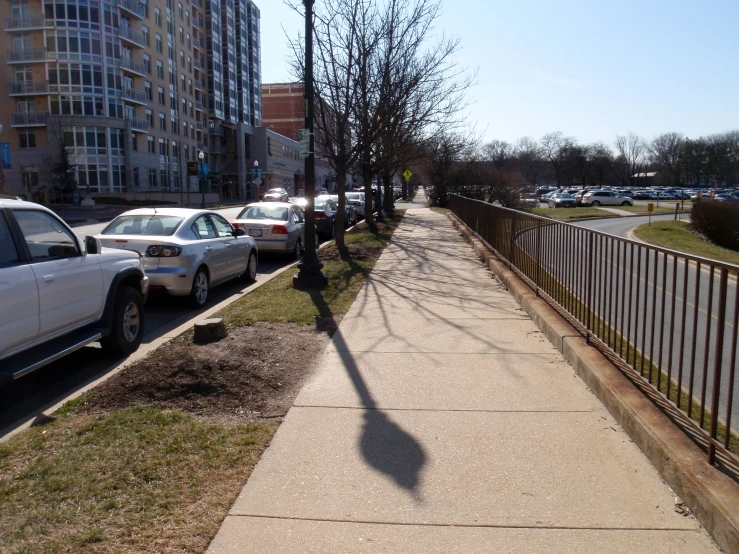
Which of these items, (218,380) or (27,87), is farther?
(27,87)

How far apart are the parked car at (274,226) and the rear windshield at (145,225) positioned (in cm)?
461

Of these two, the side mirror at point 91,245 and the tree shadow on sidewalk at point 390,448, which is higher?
the side mirror at point 91,245

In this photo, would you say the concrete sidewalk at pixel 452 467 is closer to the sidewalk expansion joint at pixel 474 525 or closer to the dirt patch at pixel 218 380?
the sidewalk expansion joint at pixel 474 525

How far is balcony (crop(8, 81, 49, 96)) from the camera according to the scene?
185 ft

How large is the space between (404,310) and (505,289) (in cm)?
253

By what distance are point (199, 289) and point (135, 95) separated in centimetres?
5717

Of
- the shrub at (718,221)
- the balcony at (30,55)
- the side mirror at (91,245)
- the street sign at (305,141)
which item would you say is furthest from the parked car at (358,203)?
the balcony at (30,55)

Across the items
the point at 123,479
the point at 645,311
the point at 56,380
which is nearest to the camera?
the point at 123,479

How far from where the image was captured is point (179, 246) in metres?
9.78

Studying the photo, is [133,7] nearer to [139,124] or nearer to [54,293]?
[139,124]

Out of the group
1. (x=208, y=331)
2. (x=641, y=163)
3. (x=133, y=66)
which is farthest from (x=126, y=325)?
(x=641, y=163)

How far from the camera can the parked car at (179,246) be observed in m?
9.70

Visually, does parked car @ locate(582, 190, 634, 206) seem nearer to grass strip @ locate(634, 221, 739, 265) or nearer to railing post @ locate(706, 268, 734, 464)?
grass strip @ locate(634, 221, 739, 265)

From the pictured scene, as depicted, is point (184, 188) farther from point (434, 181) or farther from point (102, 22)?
point (434, 181)
